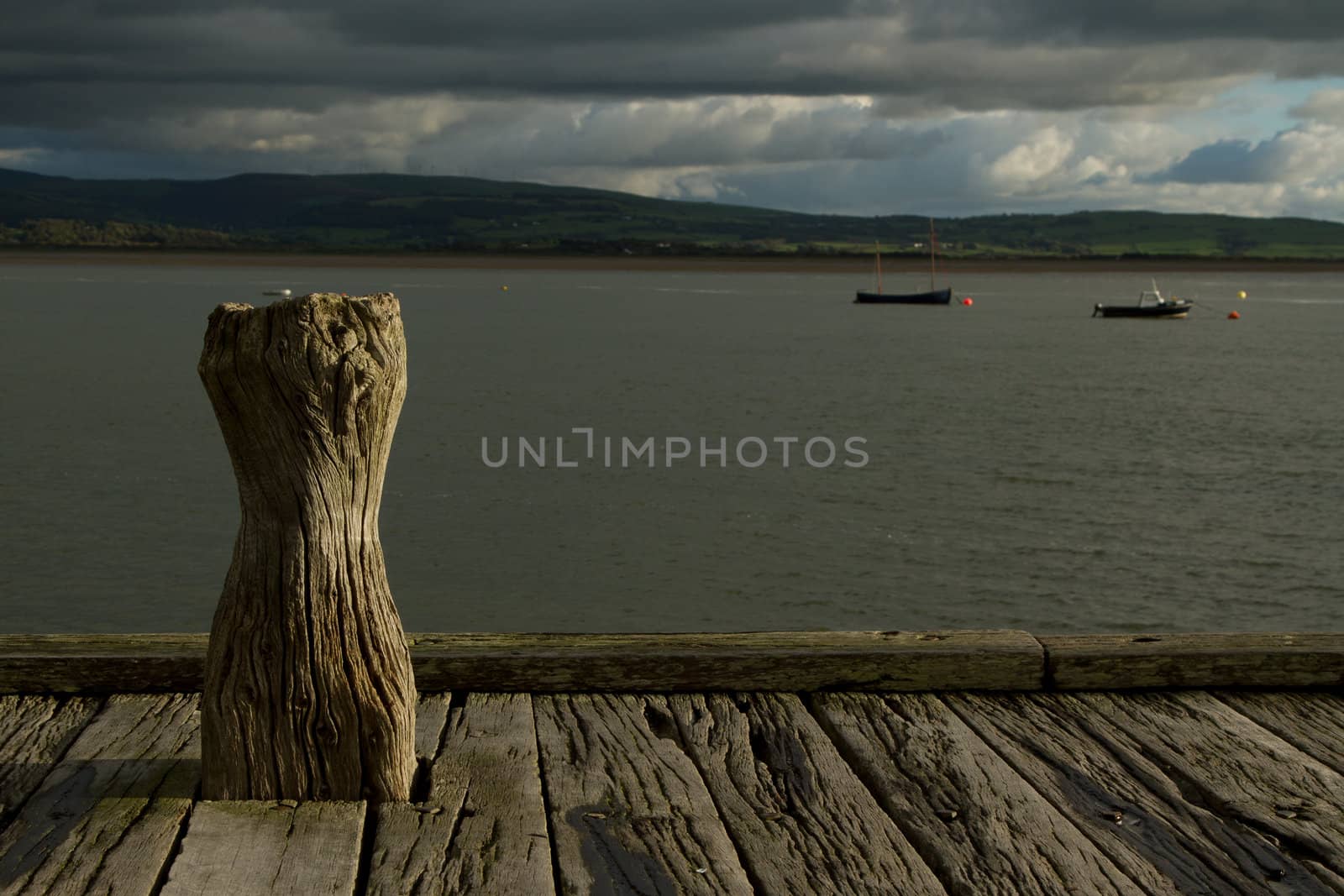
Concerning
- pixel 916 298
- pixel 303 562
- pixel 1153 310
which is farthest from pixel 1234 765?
pixel 916 298

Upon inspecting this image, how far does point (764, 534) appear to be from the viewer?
62.3 feet

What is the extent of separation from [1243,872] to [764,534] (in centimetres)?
1571

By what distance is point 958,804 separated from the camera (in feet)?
12.1

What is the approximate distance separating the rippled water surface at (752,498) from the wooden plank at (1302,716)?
9.75 metres

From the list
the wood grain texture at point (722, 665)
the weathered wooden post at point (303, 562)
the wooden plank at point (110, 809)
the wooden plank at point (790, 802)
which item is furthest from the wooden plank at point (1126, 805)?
the wooden plank at point (110, 809)

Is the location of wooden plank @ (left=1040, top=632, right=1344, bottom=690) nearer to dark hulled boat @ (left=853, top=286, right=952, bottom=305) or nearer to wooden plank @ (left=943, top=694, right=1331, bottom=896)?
wooden plank @ (left=943, top=694, right=1331, bottom=896)

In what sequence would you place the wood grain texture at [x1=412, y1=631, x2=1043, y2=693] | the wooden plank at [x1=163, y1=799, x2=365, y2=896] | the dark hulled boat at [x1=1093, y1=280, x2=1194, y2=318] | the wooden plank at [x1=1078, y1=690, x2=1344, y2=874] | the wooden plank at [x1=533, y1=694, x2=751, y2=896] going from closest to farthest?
1. the wooden plank at [x1=163, y1=799, x2=365, y2=896]
2. the wooden plank at [x1=533, y1=694, x2=751, y2=896]
3. the wooden plank at [x1=1078, y1=690, x2=1344, y2=874]
4. the wood grain texture at [x1=412, y1=631, x2=1043, y2=693]
5. the dark hulled boat at [x1=1093, y1=280, x2=1194, y2=318]

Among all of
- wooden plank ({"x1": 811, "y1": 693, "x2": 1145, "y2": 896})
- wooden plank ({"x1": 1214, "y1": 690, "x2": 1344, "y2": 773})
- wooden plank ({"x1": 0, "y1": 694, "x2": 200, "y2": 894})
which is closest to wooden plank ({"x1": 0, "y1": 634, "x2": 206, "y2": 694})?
wooden plank ({"x1": 0, "y1": 694, "x2": 200, "y2": 894})

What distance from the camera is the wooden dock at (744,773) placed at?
3.24 m

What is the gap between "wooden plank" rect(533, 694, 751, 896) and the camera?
10.6ft

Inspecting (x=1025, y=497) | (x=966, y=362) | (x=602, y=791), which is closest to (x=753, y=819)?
(x=602, y=791)

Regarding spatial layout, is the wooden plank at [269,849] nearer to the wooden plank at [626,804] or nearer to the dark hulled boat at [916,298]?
the wooden plank at [626,804]

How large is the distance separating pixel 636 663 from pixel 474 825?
1.14m

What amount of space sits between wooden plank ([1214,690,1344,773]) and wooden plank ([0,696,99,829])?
11.5ft
